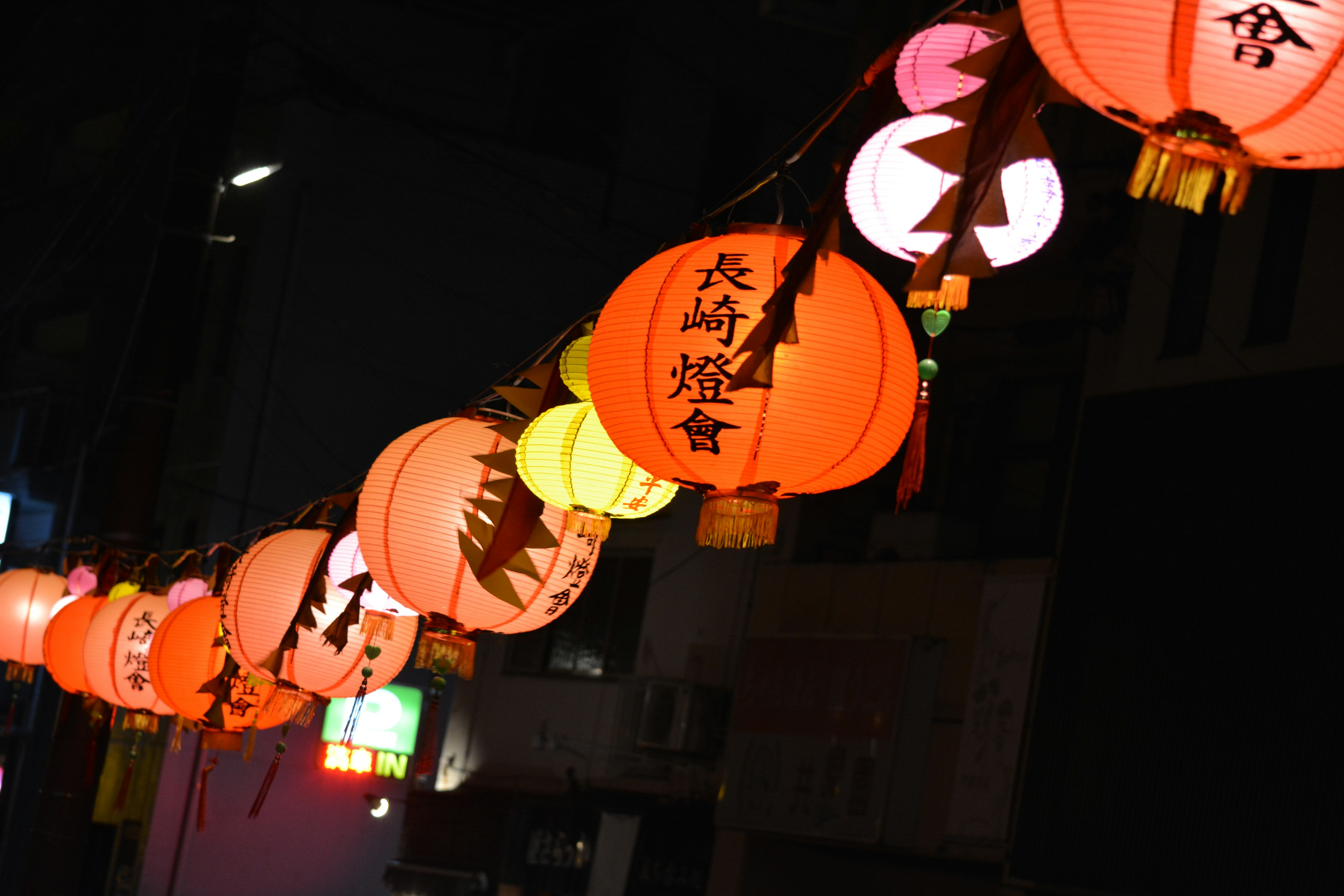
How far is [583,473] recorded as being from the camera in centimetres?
589

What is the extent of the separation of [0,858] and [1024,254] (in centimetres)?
2013

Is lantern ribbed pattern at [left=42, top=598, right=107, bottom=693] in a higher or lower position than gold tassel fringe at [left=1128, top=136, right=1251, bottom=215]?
lower

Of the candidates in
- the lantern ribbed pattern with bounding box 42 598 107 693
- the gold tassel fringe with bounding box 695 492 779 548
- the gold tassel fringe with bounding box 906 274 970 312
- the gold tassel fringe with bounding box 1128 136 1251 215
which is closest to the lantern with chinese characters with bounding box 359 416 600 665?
the gold tassel fringe with bounding box 695 492 779 548

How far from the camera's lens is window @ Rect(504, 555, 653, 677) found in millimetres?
18281

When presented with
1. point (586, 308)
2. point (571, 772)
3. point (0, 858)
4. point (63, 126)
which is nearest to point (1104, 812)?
point (571, 772)

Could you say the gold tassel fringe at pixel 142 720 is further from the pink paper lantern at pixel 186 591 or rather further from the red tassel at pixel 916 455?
the red tassel at pixel 916 455

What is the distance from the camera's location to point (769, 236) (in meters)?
4.77

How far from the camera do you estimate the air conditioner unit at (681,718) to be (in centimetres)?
1645

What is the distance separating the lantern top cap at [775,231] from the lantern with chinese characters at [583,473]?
52.4 inches

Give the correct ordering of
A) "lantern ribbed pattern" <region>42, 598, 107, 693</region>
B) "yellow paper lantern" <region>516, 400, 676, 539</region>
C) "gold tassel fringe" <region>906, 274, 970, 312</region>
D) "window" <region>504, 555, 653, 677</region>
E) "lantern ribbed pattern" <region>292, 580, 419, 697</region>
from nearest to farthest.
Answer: "gold tassel fringe" <region>906, 274, 970, 312</region>, "yellow paper lantern" <region>516, 400, 676, 539</region>, "lantern ribbed pattern" <region>292, 580, 419, 697</region>, "lantern ribbed pattern" <region>42, 598, 107, 693</region>, "window" <region>504, 555, 653, 677</region>

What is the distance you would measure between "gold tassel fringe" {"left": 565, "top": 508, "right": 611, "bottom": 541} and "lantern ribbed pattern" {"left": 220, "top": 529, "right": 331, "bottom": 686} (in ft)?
7.33

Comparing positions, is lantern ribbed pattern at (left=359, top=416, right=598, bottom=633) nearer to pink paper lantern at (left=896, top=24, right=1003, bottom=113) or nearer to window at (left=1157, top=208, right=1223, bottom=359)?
pink paper lantern at (left=896, top=24, right=1003, bottom=113)

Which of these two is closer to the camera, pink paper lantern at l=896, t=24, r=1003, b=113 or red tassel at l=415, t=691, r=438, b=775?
pink paper lantern at l=896, t=24, r=1003, b=113

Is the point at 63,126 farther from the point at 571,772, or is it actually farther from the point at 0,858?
the point at 571,772
